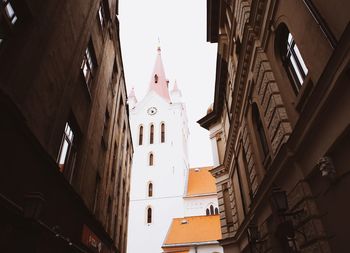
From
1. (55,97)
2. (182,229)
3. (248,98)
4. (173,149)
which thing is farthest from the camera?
(173,149)

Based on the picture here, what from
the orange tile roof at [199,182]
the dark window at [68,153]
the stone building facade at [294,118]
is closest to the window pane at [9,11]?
the dark window at [68,153]

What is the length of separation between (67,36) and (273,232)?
30.9ft

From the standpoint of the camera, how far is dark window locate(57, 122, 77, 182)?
367 inches

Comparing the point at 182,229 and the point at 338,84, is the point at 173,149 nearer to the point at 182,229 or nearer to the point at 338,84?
the point at 182,229

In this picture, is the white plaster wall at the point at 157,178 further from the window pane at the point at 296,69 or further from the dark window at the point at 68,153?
the window pane at the point at 296,69

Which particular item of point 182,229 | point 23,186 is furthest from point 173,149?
point 23,186

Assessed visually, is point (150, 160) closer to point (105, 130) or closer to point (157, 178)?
point (157, 178)

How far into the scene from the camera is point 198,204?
4594cm

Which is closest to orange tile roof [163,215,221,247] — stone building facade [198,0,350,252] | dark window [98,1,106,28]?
stone building facade [198,0,350,252]

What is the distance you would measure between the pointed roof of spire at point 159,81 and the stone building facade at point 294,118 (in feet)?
153

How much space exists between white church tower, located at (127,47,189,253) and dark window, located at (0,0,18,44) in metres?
39.2

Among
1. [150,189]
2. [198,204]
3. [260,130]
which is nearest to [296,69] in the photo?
[260,130]

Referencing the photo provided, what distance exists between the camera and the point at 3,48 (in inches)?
239

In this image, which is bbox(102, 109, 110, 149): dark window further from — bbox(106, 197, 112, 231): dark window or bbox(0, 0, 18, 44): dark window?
bbox(0, 0, 18, 44): dark window
